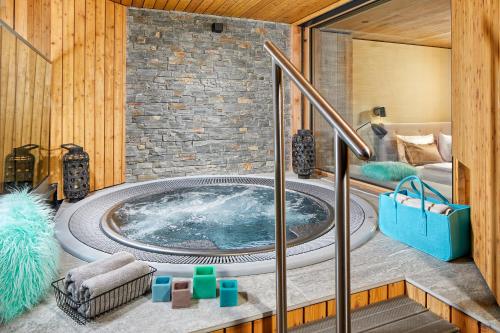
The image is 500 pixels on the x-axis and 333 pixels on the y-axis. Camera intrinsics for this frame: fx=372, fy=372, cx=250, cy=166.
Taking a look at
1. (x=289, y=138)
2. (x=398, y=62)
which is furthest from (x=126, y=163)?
(x=398, y=62)

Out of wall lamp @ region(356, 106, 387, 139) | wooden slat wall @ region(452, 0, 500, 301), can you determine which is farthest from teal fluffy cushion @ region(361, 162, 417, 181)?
wooden slat wall @ region(452, 0, 500, 301)

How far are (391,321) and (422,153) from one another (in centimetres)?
218

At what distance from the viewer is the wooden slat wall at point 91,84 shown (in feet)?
12.4

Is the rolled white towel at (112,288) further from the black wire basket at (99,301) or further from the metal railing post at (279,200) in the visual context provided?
the metal railing post at (279,200)

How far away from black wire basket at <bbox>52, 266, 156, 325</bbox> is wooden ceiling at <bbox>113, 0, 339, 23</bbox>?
3.73 metres

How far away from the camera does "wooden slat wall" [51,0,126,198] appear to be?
12.4 feet

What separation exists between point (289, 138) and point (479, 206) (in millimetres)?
3786

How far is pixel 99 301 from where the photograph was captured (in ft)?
4.92

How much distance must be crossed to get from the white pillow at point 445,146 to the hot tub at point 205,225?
0.76 meters

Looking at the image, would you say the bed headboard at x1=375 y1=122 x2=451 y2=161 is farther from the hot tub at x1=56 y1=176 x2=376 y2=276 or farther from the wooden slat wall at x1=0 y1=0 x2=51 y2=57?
the wooden slat wall at x1=0 y1=0 x2=51 y2=57

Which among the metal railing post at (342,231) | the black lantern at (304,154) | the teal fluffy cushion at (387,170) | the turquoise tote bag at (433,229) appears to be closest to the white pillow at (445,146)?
the teal fluffy cushion at (387,170)

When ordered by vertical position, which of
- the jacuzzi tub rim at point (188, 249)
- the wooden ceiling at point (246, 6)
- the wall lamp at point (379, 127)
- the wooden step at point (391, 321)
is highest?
the wooden ceiling at point (246, 6)

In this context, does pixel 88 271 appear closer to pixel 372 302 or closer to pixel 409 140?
pixel 372 302

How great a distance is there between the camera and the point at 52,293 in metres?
1.73
